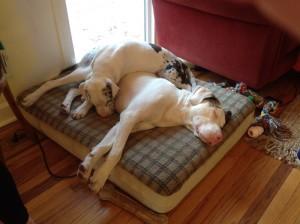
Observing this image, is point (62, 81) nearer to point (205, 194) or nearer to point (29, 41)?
point (29, 41)

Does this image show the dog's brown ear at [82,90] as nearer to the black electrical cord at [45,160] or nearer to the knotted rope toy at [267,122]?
the black electrical cord at [45,160]

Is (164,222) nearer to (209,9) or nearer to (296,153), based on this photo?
(296,153)

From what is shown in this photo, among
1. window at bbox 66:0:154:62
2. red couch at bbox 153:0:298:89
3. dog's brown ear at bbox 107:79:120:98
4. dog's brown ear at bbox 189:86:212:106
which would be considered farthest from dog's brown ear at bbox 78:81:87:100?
red couch at bbox 153:0:298:89

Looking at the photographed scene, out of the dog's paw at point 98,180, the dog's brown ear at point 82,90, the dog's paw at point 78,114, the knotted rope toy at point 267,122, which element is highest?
the dog's brown ear at point 82,90

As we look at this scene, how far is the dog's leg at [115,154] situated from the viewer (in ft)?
4.35

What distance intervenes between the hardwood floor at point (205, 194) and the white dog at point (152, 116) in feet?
0.57

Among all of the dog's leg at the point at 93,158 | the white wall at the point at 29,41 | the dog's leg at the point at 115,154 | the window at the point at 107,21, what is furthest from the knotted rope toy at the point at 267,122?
the white wall at the point at 29,41

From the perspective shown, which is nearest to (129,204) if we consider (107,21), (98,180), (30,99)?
(98,180)

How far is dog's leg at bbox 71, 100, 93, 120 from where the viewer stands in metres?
1.63

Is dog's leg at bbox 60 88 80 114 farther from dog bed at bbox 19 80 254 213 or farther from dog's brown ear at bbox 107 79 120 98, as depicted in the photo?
dog's brown ear at bbox 107 79 120 98

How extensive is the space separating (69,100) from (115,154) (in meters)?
0.55

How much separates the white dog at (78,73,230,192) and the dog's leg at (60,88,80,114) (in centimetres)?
28

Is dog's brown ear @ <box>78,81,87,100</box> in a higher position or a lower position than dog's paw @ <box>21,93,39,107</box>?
higher

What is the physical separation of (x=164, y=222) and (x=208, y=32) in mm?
1416
